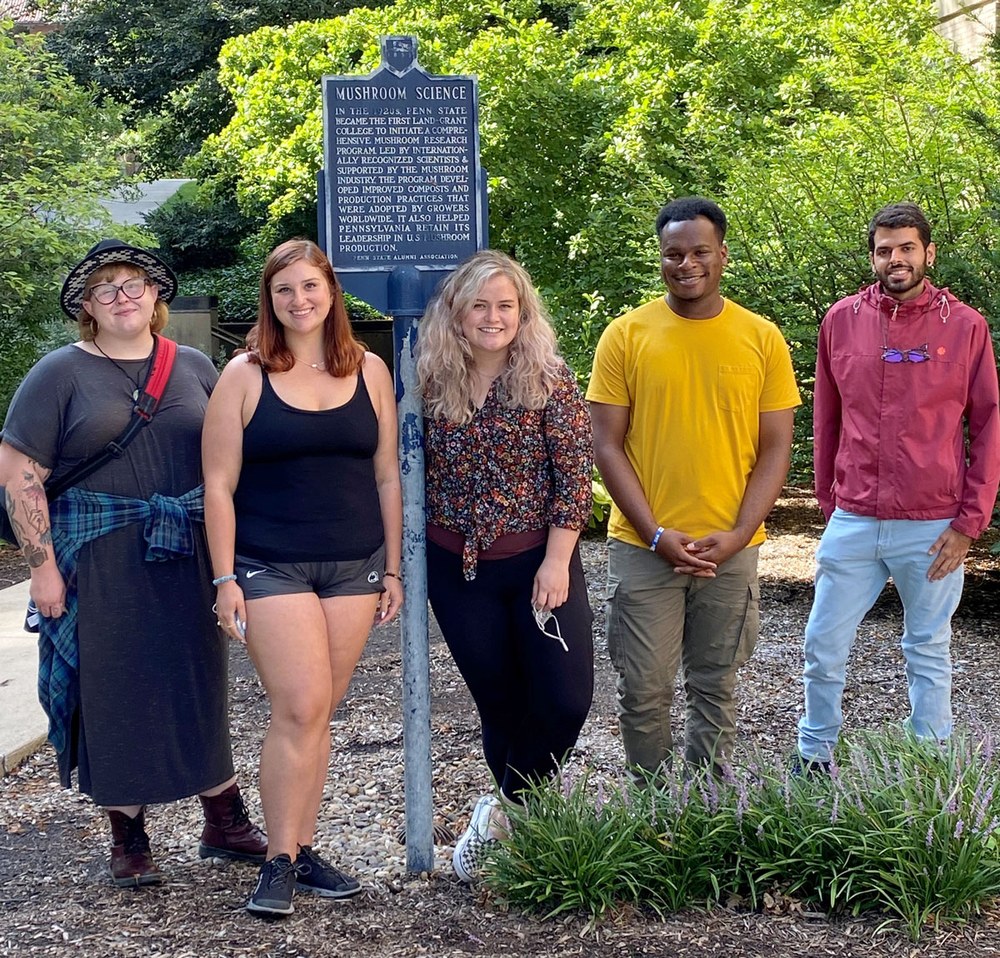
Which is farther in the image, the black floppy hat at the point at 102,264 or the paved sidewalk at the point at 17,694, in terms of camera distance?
the paved sidewalk at the point at 17,694

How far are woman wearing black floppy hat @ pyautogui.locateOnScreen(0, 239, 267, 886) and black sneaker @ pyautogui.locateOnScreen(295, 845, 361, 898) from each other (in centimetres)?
44

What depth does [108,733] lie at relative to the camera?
12.1 feet

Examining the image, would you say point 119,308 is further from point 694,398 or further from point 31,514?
point 694,398

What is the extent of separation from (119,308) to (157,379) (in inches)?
9.2

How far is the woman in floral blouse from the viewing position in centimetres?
343

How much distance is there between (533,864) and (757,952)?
0.65 metres

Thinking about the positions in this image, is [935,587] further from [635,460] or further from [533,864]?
[533,864]

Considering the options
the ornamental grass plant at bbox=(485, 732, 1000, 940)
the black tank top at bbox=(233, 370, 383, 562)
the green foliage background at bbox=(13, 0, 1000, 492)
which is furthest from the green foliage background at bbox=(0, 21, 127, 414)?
the ornamental grass plant at bbox=(485, 732, 1000, 940)

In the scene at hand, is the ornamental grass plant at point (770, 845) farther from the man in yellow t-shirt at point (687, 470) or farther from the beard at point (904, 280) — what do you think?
the beard at point (904, 280)

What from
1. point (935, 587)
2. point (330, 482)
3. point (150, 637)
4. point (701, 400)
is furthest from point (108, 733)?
point (935, 587)

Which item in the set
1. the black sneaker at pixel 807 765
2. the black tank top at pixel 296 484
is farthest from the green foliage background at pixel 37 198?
the black sneaker at pixel 807 765

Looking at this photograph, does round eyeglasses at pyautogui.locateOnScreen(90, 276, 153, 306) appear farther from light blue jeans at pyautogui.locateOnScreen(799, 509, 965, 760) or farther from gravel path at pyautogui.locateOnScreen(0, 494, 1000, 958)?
light blue jeans at pyautogui.locateOnScreen(799, 509, 965, 760)

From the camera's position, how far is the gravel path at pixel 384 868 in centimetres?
324

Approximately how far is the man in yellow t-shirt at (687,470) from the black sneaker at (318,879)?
96cm
